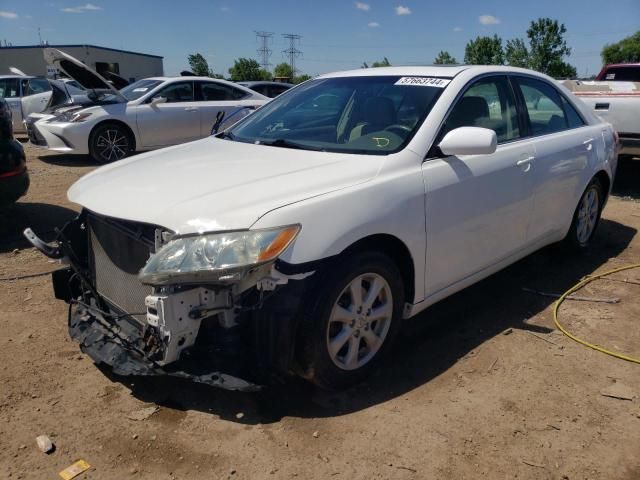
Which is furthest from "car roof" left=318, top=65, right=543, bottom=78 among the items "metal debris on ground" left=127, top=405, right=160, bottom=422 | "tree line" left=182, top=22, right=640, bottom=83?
"tree line" left=182, top=22, right=640, bottom=83

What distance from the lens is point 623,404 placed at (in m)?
3.01

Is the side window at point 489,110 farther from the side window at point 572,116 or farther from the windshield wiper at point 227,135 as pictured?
the windshield wiper at point 227,135

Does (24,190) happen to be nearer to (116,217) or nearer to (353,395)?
(116,217)


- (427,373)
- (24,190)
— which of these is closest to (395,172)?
(427,373)

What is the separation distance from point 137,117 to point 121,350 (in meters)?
8.25

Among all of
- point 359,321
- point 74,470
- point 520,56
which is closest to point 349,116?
point 359,321

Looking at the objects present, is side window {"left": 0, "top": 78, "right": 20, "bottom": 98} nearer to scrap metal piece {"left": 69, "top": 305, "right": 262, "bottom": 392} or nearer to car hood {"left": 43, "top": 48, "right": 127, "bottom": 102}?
car hood {"left": 43, "top": 48, "right": 127, "bottom": 102}

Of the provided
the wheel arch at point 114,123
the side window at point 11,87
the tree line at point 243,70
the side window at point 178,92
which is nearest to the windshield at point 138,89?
the side window at point 178,92

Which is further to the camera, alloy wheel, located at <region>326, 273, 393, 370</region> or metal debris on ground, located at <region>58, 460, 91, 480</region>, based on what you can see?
alloy wheel, located at <region>326, 273, 393, 370</region>

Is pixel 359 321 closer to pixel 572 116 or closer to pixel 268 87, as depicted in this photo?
pixel 572 116

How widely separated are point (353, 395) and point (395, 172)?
123 centimetres

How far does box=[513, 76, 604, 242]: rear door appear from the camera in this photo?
4.17m

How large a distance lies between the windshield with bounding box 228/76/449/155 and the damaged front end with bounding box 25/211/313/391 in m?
1.09

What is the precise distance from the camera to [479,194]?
350 cm
